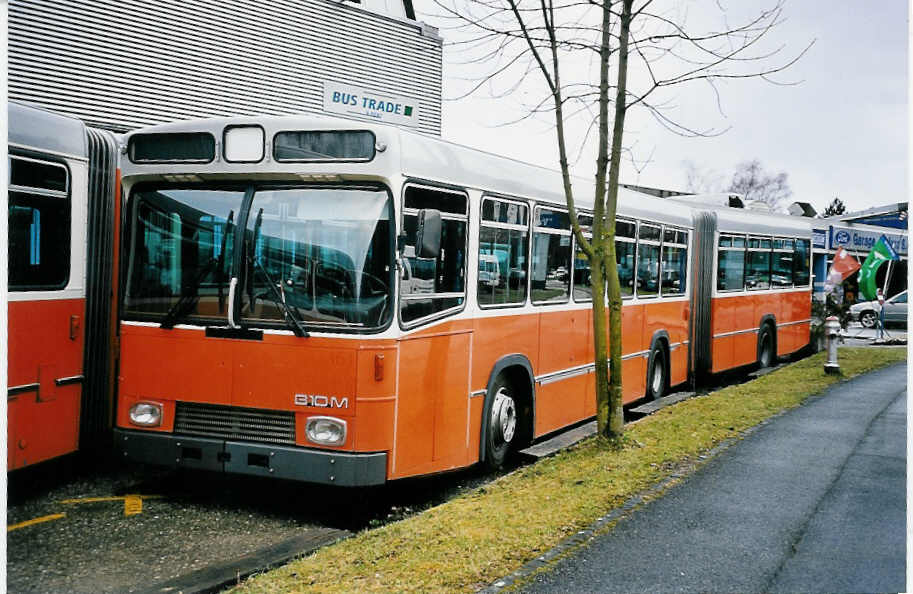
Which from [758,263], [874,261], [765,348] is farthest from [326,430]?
[765,348]

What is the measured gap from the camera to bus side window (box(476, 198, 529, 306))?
738cm

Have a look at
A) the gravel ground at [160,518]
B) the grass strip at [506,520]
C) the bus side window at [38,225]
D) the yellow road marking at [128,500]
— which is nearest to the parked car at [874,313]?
the grass strip at [506,520]

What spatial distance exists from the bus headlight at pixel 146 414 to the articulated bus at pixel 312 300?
0.4 inches

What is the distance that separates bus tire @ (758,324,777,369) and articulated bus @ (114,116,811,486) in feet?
29.0

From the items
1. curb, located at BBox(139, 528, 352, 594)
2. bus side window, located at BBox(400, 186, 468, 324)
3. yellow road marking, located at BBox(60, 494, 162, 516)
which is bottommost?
yellow road marking, located at BBox(60, 494, 162, 516)

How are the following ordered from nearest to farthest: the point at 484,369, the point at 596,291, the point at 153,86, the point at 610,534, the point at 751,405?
the point at 610,534 < the point at 484,369 < the point at 596,291 < the point at 751,405 < the point at 153,86

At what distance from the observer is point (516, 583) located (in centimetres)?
477

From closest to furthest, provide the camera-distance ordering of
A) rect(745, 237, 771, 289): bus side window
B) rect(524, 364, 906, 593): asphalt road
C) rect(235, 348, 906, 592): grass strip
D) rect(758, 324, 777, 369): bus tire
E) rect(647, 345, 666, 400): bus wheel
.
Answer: rect(524, 364, 906, 593): asphalt road
rect(235, 348, 906, 592): grass strip
rect(647, 345, 666, 400): bus wheel
rect(745, 237, 771, 289): bus side window
rect(758, 324, 777, 369): bus tire

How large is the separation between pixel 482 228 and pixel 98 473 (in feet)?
12.7

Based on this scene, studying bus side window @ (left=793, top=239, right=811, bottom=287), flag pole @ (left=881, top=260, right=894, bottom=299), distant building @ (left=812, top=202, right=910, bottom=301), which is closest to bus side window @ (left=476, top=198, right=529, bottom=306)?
distant building @ (left=812, top=202, right=910, bottom=301)

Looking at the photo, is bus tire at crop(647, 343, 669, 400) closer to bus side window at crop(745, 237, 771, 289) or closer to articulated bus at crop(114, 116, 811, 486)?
bus side window at crop(745, 237, 771, 289)

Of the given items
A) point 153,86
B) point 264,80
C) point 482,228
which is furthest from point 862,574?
point 264,80

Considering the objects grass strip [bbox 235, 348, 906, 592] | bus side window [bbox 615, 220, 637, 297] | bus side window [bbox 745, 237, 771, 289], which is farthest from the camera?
bus side window [bbox 745, 237, 771, 289]

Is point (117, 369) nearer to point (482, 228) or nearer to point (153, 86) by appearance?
point (482, 228)
